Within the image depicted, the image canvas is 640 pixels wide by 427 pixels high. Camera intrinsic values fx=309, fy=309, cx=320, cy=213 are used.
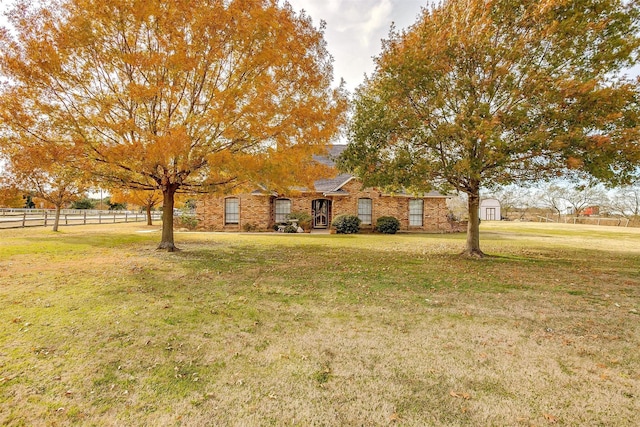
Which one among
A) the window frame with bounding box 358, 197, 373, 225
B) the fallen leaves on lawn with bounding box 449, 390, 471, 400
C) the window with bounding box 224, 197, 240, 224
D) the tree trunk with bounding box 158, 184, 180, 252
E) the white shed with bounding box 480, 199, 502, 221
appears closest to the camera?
the fallen leaves on lawn with bounding box 449, 390, 471, 400


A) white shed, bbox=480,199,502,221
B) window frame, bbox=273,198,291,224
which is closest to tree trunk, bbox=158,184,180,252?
window frame, bbox=273,198,291,224

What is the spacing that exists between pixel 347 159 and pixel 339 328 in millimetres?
7332

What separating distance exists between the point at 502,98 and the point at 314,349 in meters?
9.14

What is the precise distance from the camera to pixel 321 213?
22.4 m

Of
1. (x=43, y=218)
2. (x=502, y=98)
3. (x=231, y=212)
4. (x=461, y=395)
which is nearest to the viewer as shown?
(x=461, y=395)

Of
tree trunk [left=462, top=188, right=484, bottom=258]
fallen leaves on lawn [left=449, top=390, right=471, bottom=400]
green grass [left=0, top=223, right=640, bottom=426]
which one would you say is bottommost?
fallen leaves on lawn [left=449, top=390, right=471, bottom=400]

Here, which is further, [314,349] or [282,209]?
[282,209]

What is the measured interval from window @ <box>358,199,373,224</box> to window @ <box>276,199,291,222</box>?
4976mm

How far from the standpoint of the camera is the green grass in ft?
8.54

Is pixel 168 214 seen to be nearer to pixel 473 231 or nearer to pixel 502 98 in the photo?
pixel 473 231

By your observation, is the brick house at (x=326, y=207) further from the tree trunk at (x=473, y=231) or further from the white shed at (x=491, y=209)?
the white shed at (x=491, y=209)

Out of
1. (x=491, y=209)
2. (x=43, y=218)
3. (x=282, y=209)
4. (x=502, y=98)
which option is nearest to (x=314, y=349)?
(x=502, y=98)

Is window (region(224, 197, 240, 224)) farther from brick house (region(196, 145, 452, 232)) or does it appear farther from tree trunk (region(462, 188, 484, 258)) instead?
tree trunk (region(462, 188, 484, 258))

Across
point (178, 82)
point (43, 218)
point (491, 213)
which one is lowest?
point (43, 218)
